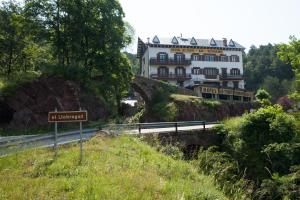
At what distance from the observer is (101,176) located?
10836mm

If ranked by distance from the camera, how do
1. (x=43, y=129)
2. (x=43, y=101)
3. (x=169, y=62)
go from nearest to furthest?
1. (x=43, y=129)
2. (x=43, y=101)
3. (x=169, y=62)

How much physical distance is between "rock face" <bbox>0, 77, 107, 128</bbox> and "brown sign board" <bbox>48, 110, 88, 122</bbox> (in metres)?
14.7

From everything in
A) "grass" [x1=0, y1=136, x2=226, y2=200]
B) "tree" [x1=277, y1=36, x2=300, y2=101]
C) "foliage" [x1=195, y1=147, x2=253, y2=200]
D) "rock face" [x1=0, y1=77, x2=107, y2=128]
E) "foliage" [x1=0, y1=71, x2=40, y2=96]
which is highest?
"tree" [x1=277, y1=36, x2=300, y2=101]

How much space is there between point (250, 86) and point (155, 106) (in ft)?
159

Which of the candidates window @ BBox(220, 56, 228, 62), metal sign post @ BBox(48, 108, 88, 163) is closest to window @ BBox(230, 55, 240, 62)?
window @ BBox(220, 56, 228, 62)

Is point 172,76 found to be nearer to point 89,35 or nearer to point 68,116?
point 89,35

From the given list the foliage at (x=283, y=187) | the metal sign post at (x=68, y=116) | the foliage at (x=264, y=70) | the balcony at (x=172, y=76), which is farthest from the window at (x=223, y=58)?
the metal sign post at (x=68, y=116)

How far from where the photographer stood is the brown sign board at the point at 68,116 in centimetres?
1444

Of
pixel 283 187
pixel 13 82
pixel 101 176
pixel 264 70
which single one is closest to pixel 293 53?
pixel 283 187

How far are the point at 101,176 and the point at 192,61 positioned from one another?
208 ft

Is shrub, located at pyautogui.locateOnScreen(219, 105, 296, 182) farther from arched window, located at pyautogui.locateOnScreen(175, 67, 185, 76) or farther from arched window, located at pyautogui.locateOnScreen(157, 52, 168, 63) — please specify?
arched window, located at pyautogui.locateOnScreen(175, 67, 185, 76)

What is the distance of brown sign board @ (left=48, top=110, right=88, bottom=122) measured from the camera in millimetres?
14443

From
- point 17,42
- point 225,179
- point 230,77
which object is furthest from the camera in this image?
point 230,77

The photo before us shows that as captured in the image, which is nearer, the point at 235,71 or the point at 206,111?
the point at 206,111
